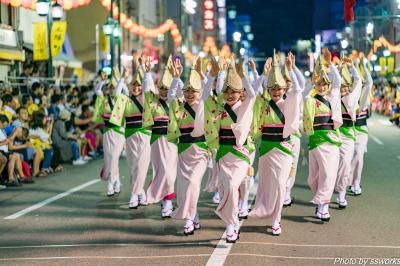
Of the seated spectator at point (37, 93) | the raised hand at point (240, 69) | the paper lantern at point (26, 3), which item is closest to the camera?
the raised hand at point (240, 69)

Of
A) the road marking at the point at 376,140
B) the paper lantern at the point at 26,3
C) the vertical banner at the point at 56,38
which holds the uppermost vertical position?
the paper lantern at the point at 26,3

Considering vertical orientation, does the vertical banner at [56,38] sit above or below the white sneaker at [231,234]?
above

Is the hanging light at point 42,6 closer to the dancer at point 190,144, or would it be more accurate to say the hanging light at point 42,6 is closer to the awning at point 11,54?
the awning at point 11,54

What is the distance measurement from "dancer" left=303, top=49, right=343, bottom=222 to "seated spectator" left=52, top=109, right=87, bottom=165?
8624 millimetres

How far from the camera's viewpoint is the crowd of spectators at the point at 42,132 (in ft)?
50.4

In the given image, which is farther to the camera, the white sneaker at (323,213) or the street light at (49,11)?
the street light at (49,11)

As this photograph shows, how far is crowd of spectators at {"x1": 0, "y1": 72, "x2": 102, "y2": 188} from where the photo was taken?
1538 cm

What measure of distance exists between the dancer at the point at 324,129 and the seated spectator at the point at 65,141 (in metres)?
8.62

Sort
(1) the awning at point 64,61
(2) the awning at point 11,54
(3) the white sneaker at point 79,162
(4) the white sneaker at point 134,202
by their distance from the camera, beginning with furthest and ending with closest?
(1) the awning at point 64,61
(2) the awning at point 11,54
(3) the white sneaker at point 79,162
(4) the white sneaker at point 134,202

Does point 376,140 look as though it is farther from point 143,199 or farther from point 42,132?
point 143,199

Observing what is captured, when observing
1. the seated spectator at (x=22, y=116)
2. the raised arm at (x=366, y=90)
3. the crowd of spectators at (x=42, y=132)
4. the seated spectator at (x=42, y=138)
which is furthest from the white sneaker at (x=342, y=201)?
the seated spectator at (x=42, y=138)

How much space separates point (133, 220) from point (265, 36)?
520 feet

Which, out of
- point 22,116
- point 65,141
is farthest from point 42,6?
point 22,116

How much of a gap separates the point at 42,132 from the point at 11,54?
11.4 metres
